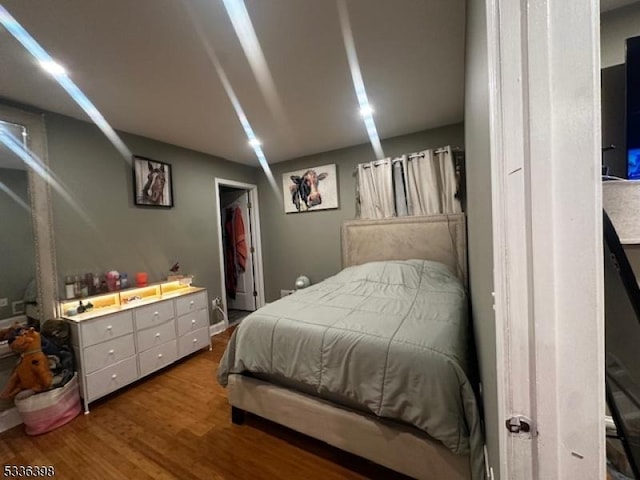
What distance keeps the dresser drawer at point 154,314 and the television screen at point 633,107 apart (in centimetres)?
314

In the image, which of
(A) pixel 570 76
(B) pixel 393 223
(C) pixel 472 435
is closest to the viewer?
(A) pixel 570 76

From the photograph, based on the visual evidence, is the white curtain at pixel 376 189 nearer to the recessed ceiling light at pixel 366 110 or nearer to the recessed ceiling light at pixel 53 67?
the recessed ceiling light at pixel 366 110

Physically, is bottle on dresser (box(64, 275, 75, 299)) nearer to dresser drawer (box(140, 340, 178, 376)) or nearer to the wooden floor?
dresser drawer (box(140, 340, 178, 376))

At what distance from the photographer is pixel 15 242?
1964 millimetres

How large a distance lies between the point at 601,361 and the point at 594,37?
0.50 metres

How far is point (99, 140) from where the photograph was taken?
246cm

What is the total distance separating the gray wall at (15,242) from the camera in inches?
75.3

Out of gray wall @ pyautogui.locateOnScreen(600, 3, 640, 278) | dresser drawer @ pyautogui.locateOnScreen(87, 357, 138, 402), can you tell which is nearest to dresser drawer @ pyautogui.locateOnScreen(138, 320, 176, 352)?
dresser drawer @ pyautogui.locateOnScreen(87, 357, 138, 402)

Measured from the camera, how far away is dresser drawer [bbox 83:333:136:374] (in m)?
1.99

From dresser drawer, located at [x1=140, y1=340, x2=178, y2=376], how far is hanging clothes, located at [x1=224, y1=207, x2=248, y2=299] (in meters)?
1.95

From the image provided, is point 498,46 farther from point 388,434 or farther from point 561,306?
point 388,434

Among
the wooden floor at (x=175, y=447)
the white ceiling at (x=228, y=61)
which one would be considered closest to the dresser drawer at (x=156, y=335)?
the wooden floor at (x=175, y=447)

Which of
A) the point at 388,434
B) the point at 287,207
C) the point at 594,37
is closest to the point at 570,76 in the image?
the point at 594,37

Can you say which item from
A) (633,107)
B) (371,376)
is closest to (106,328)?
(371,376)
